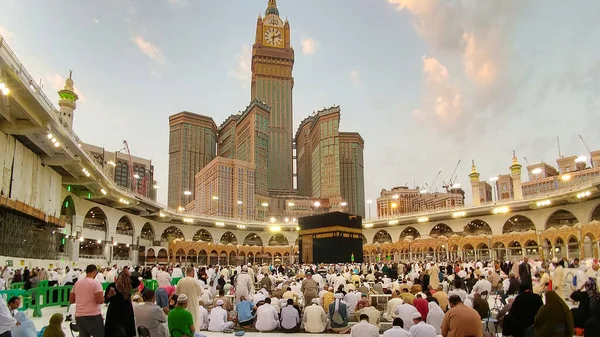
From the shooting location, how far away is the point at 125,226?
155 feet

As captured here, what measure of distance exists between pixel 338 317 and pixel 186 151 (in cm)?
15900

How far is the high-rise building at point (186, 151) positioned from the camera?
162m

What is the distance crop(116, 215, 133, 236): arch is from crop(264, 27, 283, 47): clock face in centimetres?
12725

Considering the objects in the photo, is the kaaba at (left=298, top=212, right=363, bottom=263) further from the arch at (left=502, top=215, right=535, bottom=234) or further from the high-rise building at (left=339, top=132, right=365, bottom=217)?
the high-rise building at (left=339, top=132, right=365, bottom=217)

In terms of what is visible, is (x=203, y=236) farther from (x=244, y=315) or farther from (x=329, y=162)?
(x=329, y=162)

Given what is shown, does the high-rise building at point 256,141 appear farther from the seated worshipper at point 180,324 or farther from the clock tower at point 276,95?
the seated worshipper at point 180,324

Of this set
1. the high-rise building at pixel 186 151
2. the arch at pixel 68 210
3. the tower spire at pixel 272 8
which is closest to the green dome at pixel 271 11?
the tower spire at pixel 272 8

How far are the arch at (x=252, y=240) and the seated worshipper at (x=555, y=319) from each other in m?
56.6

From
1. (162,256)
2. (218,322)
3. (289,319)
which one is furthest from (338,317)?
(162,256)

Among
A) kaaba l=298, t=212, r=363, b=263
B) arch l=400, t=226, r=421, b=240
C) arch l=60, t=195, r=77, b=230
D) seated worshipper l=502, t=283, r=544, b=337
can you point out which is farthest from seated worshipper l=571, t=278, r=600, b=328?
arch l=400, t=226, r=421, b=240

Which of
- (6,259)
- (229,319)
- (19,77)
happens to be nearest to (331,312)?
(229,319)

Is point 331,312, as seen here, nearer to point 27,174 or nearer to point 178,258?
point 27,174

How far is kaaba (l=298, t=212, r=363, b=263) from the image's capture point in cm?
3878

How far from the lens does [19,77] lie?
1549 cm
